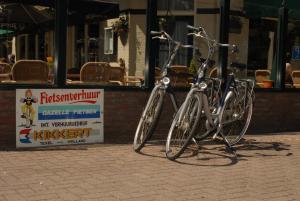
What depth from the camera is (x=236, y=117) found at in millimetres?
7711

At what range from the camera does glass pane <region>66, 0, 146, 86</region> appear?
8.12m

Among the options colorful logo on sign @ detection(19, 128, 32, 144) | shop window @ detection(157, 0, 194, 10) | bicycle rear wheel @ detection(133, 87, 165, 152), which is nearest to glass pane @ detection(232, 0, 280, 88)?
shop window @ detection(157, 0, 194, 10)

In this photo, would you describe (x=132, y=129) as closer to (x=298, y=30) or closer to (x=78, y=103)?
(x=78, y=103)

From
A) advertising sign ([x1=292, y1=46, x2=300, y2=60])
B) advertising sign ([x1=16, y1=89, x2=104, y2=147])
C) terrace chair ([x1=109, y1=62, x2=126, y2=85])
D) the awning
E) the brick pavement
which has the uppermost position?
the awning

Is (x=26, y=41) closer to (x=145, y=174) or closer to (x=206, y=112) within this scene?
(x=206, y=112)

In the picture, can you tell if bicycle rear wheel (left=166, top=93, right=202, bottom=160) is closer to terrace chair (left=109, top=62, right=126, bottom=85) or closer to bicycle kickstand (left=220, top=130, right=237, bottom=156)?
bicycle kickstand (left=220, top=130, right=237, bottom=156)

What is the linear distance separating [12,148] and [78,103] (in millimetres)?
1111

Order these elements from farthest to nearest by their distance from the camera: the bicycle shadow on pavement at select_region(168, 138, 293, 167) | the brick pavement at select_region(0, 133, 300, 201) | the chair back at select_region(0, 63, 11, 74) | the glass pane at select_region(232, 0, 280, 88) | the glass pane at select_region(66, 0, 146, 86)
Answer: the glass pane at select_region(232, 0, 280, 88), the glass pane at select_region(66, 0, 146, 86), the chair back at select_region(0, 63, 11, 74), the bicycle shadow on pavement at select_region(168, 138, 293, 167), the brick pavement at select_region(0, 133, 300, 201)

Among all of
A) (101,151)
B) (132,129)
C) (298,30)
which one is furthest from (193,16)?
(101,151)

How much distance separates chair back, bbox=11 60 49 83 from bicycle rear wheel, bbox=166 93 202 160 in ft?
6.94

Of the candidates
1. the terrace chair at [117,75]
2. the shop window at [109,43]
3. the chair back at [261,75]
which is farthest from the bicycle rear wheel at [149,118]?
the chair back at [261,75]

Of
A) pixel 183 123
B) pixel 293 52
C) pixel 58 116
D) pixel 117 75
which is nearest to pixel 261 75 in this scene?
pixel 293 52

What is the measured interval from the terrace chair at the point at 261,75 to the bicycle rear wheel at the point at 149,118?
10.4 feet

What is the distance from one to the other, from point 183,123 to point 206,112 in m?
0.47
